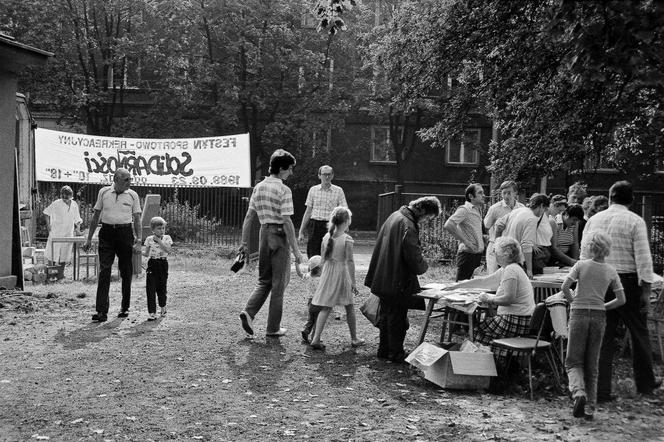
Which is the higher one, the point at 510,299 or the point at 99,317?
the point at 510,299

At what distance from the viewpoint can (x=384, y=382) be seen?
7.56 m

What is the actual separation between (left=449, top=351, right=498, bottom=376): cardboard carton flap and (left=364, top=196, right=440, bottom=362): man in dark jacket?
106 centimetres

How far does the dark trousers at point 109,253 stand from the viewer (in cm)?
1020

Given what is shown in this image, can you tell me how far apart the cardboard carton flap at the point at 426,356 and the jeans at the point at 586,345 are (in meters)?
1.17

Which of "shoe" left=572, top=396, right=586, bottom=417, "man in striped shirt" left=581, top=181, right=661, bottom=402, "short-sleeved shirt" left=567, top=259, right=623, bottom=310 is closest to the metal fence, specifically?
"man in striped shirt" left=581, top=181, right=661, bottom=402

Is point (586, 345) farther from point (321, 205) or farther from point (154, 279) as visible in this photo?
point (154, 279)

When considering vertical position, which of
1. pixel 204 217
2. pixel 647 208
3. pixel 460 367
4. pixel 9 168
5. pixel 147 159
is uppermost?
pixel 147 159

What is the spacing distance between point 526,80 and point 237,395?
6814 millimetres

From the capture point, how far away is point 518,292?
7.61 meters

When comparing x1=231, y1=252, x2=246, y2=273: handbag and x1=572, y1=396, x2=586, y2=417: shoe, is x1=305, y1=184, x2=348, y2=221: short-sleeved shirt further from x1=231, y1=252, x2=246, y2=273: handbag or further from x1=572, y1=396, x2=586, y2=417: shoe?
x1=572, y1=396, x2=586, y2=417: shoe

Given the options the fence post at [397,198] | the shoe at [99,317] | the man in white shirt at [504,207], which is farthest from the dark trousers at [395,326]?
the fence post at [397,198]

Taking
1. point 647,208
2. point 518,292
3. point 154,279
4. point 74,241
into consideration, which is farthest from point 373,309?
point 647,208

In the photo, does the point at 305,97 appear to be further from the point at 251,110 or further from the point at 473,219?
the point at 473,219

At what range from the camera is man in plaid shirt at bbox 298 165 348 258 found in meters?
11.3
